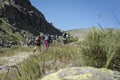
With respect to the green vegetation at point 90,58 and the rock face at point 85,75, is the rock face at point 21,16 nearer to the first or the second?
the green vegetation at point 90,58

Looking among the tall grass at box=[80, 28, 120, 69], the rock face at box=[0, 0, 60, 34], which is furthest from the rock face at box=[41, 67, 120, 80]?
the rock face at box=[0, 0, 60, 34]

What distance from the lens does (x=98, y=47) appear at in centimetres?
894

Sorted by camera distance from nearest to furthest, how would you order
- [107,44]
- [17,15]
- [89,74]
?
[89,74] → [107,44] → [17,15]

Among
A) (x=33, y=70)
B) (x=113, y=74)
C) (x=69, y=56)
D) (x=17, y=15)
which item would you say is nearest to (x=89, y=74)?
(x=113, y=74)

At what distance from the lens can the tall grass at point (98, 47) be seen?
8.45m

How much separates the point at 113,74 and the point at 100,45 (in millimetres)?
3392

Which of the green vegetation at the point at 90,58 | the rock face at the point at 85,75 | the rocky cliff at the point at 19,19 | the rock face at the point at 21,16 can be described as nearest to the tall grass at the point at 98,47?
the green vegetation at the point at 90,58

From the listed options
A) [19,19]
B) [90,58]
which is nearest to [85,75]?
[90,58]

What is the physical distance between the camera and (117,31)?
31.1ft

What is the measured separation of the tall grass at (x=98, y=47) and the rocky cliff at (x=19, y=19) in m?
102

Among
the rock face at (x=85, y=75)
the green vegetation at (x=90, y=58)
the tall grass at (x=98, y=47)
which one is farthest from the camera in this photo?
the tall grass at (x=98, y=47)

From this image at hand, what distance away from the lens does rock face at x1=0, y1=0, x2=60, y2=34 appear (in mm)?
130625

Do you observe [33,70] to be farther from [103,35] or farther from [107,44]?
[103,35]

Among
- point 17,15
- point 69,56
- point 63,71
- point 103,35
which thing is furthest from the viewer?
point 17,15
